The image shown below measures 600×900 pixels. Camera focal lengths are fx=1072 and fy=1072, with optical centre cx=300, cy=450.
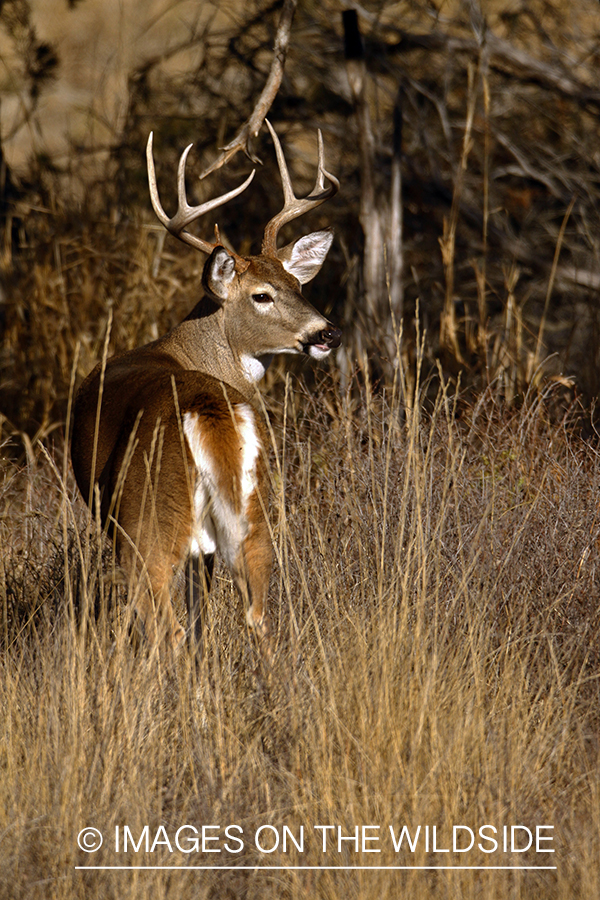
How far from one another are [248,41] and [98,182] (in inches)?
81.4

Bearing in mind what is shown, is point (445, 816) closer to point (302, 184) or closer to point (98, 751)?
point (98, 751)

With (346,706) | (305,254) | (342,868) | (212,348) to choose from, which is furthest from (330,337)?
(342,868)

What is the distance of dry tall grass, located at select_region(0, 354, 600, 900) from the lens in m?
2.65

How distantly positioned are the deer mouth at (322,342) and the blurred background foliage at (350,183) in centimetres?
139

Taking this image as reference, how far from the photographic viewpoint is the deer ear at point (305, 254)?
216 inches

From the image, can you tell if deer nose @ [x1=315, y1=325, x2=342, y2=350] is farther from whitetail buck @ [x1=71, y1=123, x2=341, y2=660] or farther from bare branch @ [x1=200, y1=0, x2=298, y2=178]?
bare branch @ [x1=200, y1=0, x2=298, y2=178]

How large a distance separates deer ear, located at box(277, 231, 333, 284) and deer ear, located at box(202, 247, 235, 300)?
2.07ft

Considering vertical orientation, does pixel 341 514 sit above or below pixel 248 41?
below

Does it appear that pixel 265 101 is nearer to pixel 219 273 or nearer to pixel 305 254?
pixel 305 254

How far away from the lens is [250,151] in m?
5.55

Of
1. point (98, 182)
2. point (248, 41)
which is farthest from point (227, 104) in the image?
point (98, 182)

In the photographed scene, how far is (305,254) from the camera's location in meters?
5.61

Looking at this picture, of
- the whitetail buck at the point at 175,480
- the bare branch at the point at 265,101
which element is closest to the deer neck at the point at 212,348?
the whitetail buck at the point at 175,480

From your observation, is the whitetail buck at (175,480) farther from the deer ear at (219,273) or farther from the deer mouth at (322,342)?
the deer mouth at (322,342)
